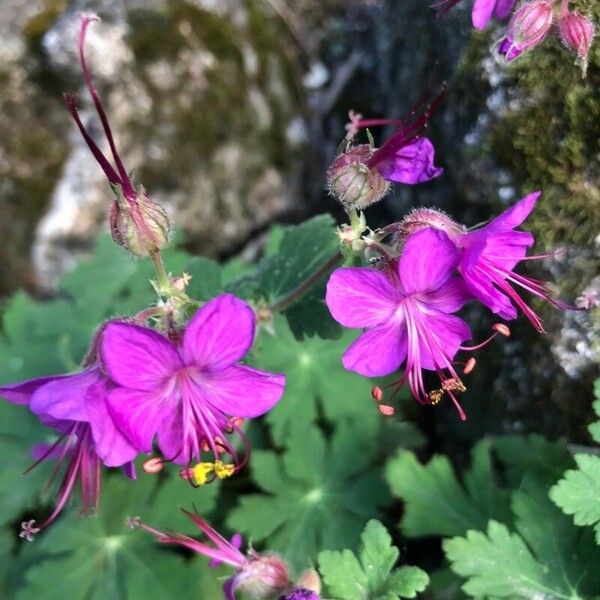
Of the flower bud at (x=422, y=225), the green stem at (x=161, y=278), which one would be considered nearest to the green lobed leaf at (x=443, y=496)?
the flower bud at (x=422, y=225)

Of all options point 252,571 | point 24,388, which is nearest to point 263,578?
point 252,571

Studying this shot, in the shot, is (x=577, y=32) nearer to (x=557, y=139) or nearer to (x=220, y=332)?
(x=557, y=139)

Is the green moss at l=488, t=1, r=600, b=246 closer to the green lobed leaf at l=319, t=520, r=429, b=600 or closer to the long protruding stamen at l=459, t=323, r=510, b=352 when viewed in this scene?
the long protruding stamen at l=459, t=323, r=510, b=352

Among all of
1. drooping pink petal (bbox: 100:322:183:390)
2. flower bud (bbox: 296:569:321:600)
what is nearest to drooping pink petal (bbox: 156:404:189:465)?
drooping pink petal (bbox: 100:322:183:390)

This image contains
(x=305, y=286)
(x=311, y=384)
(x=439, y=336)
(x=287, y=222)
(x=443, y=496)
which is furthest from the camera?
(x=287, y=222)

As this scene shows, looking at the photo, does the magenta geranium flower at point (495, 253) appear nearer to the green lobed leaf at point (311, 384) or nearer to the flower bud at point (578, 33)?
the flower bud at point (578, 33)

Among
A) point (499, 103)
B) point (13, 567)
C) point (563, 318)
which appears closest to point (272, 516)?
point (13, 567)
